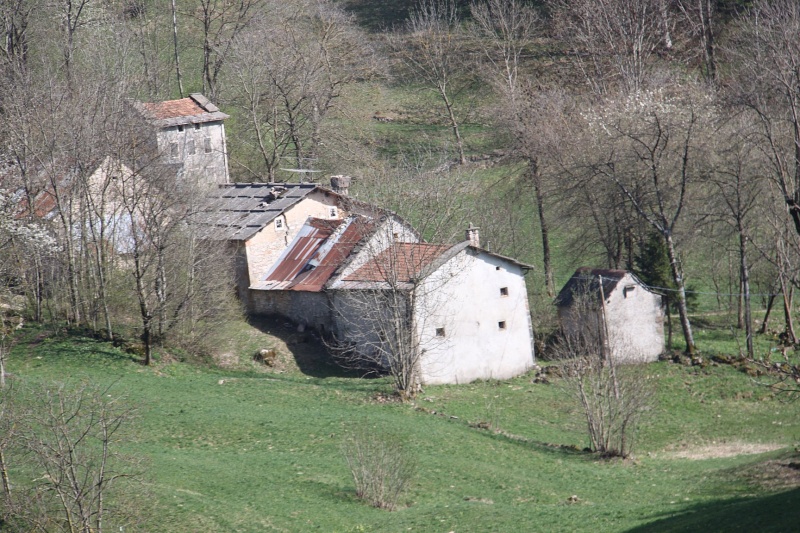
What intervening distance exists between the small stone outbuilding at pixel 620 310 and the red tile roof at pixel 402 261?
21.8 ft

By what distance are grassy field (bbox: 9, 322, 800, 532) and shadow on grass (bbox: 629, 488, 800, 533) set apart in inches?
2.2

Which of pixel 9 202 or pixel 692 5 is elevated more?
pixel 692 5

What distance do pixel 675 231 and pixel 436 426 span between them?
1958 cm

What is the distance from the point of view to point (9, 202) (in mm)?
33094

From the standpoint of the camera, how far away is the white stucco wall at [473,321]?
3516 cm

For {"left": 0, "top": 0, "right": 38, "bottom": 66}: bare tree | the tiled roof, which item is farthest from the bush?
{"left": 0, "top": 0, "right": 38, "bottom": 66}: bare tree

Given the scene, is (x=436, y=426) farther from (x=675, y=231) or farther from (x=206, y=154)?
(x=206, y=154)

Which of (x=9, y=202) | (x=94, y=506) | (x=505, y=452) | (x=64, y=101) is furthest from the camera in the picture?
(x=64, y=101)

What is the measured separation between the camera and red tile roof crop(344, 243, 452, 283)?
3381 cm

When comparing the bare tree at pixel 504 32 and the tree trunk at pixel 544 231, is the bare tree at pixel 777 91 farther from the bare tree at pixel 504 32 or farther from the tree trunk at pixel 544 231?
the bare tree at pixel 504 32

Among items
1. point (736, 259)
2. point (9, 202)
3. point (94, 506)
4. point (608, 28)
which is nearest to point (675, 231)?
point (736, 259)

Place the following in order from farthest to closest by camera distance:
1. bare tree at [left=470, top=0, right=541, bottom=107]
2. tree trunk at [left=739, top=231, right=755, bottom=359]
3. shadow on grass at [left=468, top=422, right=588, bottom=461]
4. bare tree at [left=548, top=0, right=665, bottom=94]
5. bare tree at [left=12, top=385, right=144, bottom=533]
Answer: bare tree at [left=470, top=0, right=541, bottom=107] → bare tree at [left=548, top=0, right=665, bottom=94] → tree trunk at [left=739, top=231, right=755, bottom=359] → shadow on grass at [left=468, top=422, right=588, bottom=461] → bare tree at [left=12, top=385, right=144, bottom=533]

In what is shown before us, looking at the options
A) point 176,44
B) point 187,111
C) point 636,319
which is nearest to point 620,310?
point 636,319

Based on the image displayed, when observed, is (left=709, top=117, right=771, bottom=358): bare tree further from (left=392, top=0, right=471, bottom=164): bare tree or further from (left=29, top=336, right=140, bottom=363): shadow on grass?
(left=392, top=0, right=471, bottom=164): bare tree
